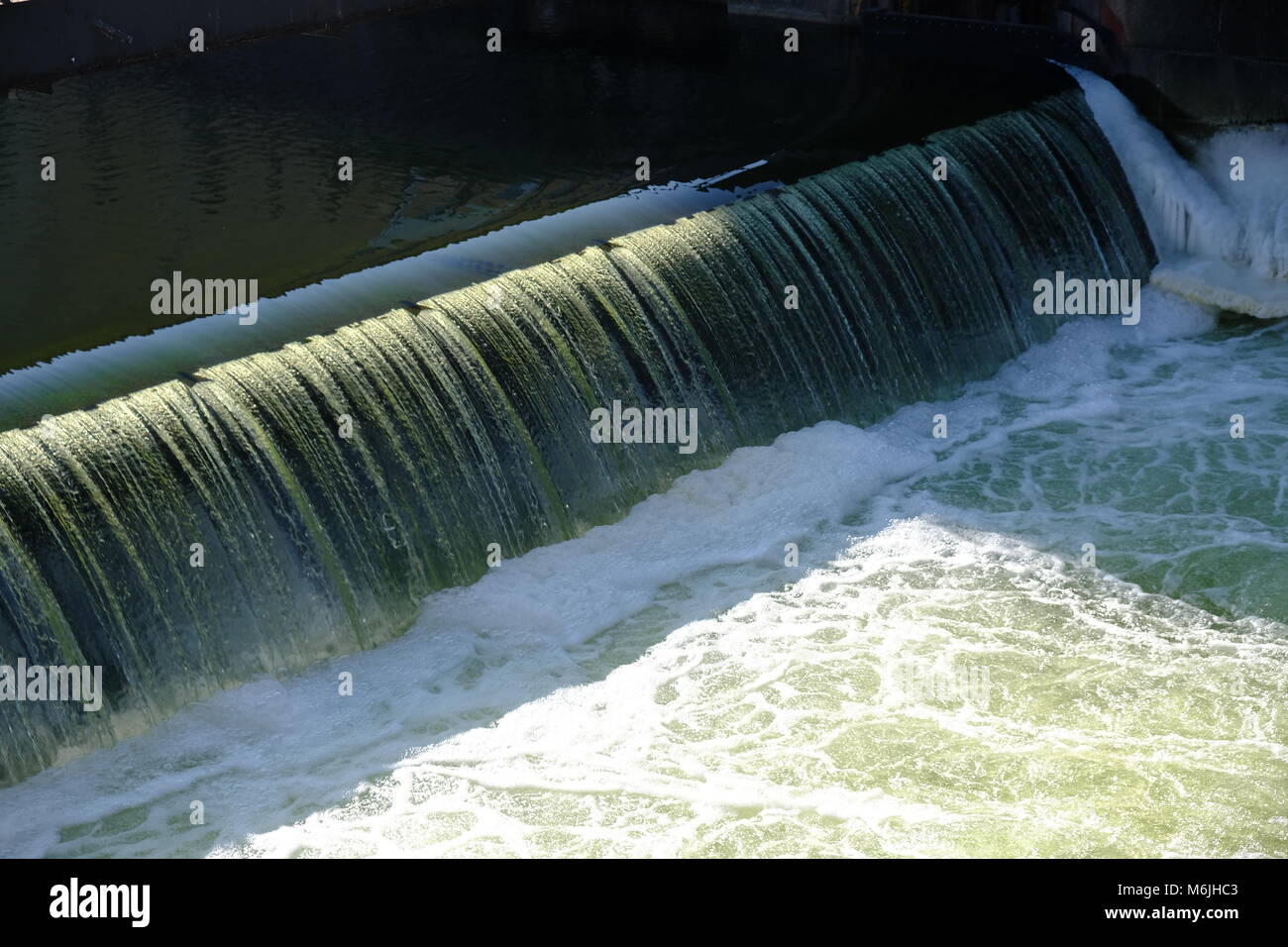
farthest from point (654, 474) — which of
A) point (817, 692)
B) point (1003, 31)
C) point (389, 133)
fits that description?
point (1003, 31)

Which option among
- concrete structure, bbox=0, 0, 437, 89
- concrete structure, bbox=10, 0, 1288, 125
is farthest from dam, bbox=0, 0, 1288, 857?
concrete structure, bbox=0, 0, 437, 89

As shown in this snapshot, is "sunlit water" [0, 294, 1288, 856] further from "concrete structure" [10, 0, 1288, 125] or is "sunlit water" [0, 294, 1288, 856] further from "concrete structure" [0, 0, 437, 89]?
"concrete structure" [0, 0, 437, 89]

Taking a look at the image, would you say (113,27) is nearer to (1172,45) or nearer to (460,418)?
(460,418)

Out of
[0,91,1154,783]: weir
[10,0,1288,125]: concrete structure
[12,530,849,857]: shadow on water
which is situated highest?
[10,0,1288,125]: concrete structure

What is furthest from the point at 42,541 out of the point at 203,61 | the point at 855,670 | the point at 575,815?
the point at 203,61

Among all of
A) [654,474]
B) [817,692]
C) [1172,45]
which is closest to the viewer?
[817,692]

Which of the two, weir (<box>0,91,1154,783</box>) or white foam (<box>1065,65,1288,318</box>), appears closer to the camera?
weir (<box>0,91,1154,783</box>)
